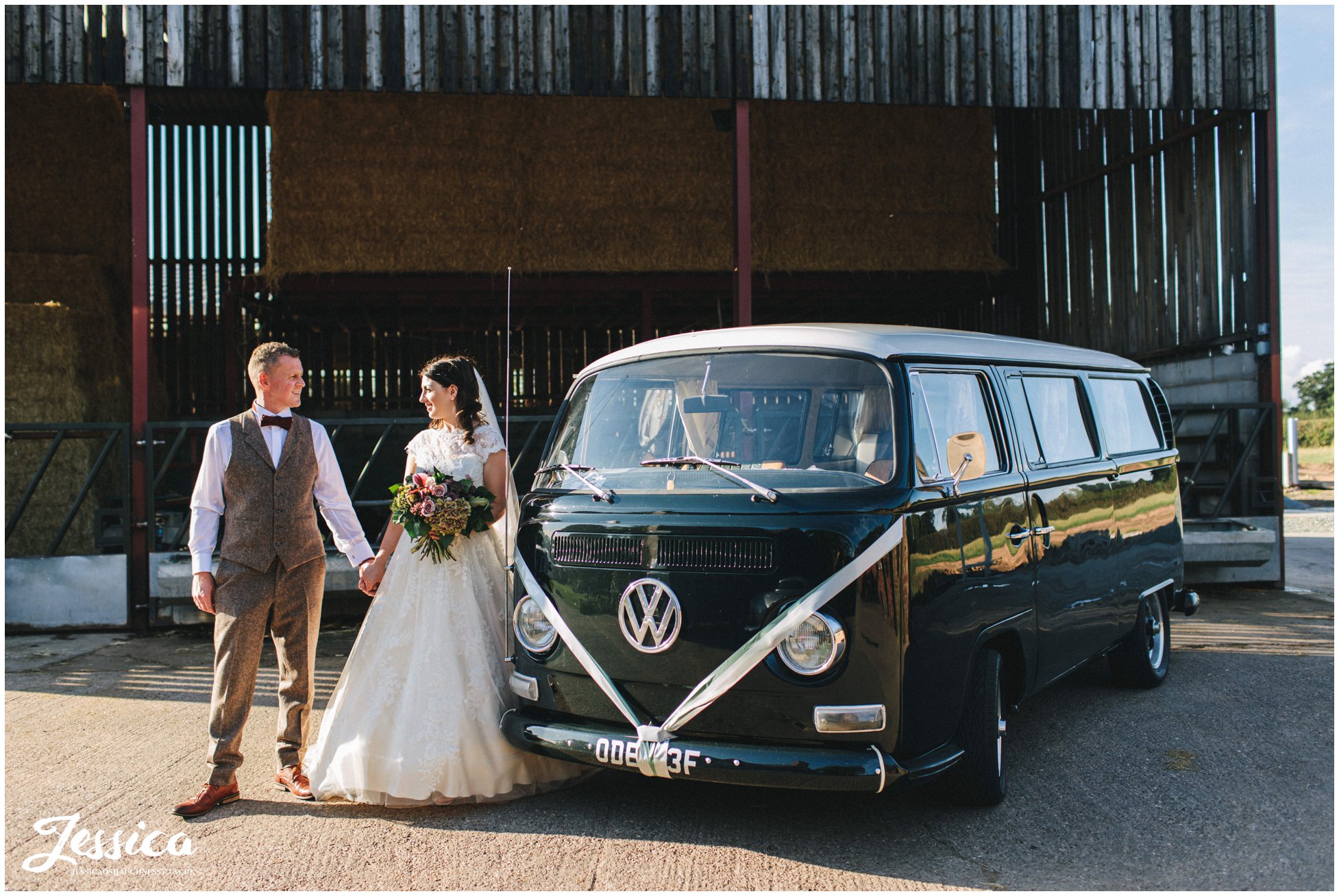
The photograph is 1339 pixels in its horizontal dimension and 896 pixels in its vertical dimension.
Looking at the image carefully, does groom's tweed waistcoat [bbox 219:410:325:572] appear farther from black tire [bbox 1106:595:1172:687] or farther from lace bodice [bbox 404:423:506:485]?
black tire [bbox 1106:595:1172:687]

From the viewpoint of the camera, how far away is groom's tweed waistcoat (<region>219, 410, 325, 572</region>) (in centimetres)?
447

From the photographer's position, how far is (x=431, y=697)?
179 inches

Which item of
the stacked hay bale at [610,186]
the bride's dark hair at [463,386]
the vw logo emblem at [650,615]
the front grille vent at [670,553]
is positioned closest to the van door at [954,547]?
the front grille vent at [670,553]

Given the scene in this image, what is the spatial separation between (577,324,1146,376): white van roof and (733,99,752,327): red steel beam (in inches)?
164

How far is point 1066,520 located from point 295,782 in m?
3.80

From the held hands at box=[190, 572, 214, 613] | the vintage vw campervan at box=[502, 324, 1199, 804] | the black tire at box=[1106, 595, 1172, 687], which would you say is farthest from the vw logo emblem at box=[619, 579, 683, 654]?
the black tire at box=[1106, 595, 1172, 687]

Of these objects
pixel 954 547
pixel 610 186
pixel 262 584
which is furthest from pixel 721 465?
pixel 610 186

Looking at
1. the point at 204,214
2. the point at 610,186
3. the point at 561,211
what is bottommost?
the point at 561,211

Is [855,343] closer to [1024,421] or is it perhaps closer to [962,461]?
[962,461]

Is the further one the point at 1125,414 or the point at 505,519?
the point at 1125,414

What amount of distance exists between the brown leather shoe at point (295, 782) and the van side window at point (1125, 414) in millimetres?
4489

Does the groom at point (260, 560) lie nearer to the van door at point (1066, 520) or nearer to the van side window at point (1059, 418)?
the van door at point (1066, 520)

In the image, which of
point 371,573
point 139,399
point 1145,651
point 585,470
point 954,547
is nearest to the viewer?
point 954,547

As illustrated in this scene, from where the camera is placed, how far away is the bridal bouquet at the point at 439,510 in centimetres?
475
